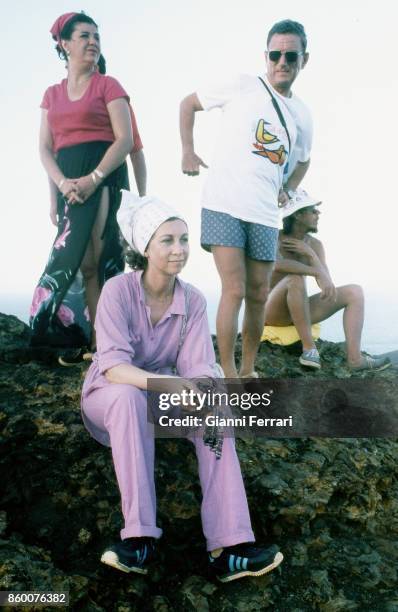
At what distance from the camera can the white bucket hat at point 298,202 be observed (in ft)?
16.3

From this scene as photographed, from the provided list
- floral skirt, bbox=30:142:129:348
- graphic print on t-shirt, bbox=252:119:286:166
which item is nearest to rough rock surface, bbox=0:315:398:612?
floral skirt, bbox=30:142:129:348

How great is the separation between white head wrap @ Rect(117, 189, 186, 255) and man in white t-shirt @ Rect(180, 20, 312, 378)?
2.59 feet

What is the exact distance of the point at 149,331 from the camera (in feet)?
10.4

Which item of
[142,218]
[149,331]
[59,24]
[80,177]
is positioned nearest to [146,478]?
[149,331]

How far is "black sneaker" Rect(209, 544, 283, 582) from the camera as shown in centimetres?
271

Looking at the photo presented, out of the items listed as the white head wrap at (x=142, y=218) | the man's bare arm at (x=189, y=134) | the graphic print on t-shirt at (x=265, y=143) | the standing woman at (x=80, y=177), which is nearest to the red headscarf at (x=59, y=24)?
the standing woman at (x=80, y=177)

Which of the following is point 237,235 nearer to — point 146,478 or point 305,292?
point 305,292

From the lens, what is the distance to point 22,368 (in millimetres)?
4242

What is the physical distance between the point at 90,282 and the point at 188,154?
1.09 meters

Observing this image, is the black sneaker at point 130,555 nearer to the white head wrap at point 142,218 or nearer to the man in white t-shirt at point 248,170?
the white head wrap at point 142,218

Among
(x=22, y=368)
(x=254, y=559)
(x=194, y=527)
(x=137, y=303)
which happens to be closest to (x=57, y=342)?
(x=22, y=368)

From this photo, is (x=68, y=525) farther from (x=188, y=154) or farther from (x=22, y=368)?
(x=188, y=154)

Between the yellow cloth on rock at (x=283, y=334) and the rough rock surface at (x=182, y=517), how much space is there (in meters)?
1.53

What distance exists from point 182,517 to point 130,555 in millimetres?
512
